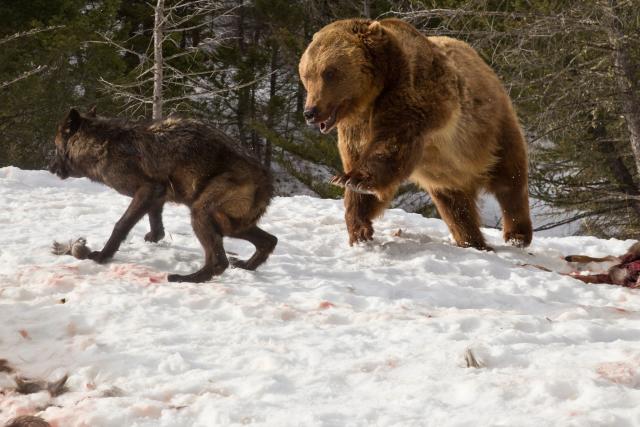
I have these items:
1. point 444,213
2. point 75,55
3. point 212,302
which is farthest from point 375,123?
point 75,55

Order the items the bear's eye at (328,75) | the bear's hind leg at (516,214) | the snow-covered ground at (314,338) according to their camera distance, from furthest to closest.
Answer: the bear's hind leg at (516,214) < the bear's eye at (328,75) < the snow-covered ground at (314,338)

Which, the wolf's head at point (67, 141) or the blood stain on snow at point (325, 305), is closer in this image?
the blood stain on snow at point (325, 305)

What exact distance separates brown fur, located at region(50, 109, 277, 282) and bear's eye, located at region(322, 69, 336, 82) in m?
1.03

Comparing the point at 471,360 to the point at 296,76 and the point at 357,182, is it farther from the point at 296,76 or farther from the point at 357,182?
the point at 296,76

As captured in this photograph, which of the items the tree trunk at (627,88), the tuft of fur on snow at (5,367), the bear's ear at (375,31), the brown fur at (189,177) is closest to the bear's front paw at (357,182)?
the brown fur at (189,177)

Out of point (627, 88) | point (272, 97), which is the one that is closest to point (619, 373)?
point (627, 88)

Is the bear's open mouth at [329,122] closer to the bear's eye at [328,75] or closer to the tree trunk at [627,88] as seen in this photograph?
the bear's eye at [328,75]

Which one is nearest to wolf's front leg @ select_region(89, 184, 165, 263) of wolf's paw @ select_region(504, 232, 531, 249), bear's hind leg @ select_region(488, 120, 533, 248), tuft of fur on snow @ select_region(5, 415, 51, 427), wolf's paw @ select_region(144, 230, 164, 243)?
wolf's paw @ select_region(144, 230, 164, 243)

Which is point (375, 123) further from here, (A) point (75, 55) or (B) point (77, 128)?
(A) point (75, 55)

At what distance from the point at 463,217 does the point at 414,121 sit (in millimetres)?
1685

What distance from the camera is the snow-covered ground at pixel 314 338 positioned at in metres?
3.27

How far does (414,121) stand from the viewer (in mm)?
6598

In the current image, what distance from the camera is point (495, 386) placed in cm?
345

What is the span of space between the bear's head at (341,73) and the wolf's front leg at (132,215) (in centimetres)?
146
